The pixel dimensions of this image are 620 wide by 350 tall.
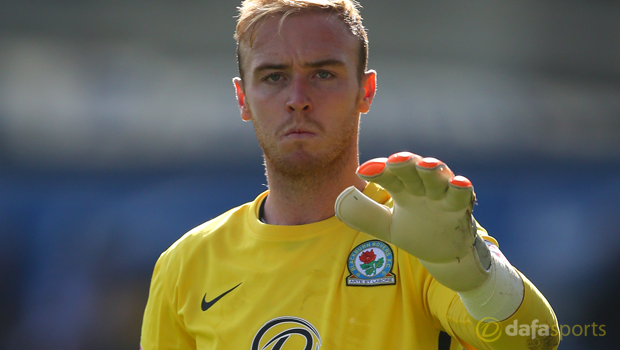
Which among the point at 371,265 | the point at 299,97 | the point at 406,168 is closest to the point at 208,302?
the point at 371,265

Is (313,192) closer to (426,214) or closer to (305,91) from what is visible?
(305,91)

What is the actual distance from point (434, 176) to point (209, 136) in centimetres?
267

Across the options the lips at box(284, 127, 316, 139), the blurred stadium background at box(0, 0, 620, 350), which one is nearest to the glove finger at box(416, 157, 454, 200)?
the lips at box(284, 127, 316, 139)

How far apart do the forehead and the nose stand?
8 centimetres

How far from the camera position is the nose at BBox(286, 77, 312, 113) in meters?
1.79

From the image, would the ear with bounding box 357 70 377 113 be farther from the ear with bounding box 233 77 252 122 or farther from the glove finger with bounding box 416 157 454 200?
the glove finger with bounding box 416 157 454 200

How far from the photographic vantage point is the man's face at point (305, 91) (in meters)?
1.82

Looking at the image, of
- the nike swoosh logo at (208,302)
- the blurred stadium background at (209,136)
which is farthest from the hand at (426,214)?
the blurred stadium background at (209,136)

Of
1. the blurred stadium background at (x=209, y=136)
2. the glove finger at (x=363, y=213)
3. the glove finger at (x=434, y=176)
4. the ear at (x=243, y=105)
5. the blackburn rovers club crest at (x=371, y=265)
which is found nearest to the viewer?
the glove finger at (x=434, y=176)

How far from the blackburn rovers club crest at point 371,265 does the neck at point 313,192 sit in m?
0.26

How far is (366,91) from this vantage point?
2.05m

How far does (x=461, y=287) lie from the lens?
3.95ft

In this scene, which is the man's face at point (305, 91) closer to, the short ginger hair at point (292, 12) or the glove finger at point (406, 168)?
the short ginger hair at point (292, 12)

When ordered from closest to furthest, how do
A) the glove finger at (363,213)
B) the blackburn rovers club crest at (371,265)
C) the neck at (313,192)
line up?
1. the glove finger at (363,213)
2. the blackburn rovers club crest at (371,265)
3. the neck at (313,192)
